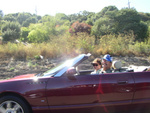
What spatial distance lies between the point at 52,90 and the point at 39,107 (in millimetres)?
421

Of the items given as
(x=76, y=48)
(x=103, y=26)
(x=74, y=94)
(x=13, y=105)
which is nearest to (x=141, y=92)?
(x=74, y=94)

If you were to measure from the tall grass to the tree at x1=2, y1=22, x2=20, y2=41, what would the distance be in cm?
1485

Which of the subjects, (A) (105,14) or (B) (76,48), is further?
(A) (105,14)

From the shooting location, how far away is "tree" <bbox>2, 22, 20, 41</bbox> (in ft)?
82.9

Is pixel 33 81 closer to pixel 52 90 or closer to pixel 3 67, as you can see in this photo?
pixel 52 90

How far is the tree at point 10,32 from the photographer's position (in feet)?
82.9

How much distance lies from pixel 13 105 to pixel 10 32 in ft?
82.6

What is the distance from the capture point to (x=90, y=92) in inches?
116

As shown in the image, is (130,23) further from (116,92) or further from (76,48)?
(116,92)

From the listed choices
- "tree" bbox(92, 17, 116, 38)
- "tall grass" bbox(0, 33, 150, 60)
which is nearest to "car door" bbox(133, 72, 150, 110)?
"tall grass" bbox(0, 33, 150, 60)

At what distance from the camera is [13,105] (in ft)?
9.83

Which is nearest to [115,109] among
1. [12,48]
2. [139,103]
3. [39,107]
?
[139,103]

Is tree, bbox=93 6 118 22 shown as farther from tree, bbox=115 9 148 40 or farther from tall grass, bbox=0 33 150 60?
tall grass, bbox=0 33 150 60

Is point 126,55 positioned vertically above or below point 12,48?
below
